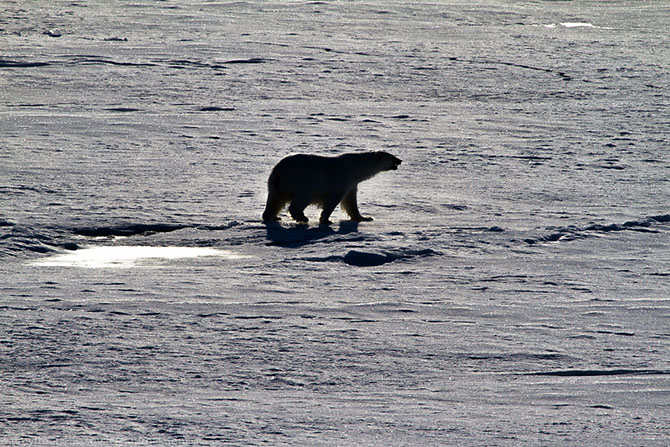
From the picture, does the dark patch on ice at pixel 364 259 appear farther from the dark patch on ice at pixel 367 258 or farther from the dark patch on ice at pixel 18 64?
the dark patch on ice at pixel 18 64

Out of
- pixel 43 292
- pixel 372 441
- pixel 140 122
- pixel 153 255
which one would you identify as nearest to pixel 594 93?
pixel 140 122

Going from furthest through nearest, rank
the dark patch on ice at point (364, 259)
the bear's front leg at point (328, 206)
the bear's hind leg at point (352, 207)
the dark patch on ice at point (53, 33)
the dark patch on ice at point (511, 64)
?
1. the dark patch on ice at point (53, 33)
2. the dark patch on ice at point (511, 64)
3. the bear's hind leg at point (352, 207)
4. the bear's front leg at point (328, 206)
5. the dark patch on ice at point (364, 259)

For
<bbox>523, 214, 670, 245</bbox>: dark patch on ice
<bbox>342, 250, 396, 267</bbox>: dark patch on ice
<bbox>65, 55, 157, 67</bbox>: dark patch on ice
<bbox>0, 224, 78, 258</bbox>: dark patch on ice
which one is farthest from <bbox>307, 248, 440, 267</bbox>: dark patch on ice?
<bbox>65, 55, 157, 67</bbox>: dark patch on ice

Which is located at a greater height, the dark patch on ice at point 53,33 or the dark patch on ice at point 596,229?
the dark patch on ice at point 53,33

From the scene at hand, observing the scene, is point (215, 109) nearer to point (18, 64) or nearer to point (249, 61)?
point (249, 61)

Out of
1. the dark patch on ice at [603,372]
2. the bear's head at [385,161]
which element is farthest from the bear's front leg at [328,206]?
the dark patch on ice at [603,372]

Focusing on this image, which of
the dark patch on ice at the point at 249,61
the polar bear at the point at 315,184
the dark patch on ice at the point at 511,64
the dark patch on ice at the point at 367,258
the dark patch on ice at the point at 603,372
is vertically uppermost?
the dark patch on ice at the point at 511,64

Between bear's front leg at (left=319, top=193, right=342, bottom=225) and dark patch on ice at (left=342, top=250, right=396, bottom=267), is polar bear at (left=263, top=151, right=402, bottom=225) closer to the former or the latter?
bear's front leg at (left=319, top=193, right=342, bottom=225)

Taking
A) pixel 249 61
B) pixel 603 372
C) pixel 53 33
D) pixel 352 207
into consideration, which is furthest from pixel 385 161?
pixel 53 33
